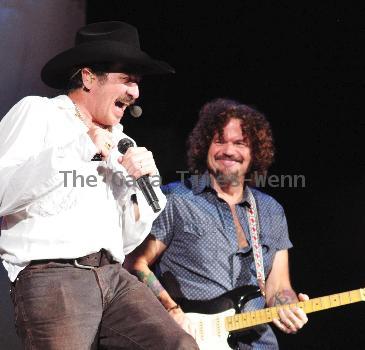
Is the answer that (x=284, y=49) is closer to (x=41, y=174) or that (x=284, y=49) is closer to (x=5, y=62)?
(x=5, y=62)

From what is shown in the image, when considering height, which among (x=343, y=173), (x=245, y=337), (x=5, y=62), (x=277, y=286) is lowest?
(x=245, y=337)

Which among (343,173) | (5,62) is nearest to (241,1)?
(343,173)

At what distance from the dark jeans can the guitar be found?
960mm

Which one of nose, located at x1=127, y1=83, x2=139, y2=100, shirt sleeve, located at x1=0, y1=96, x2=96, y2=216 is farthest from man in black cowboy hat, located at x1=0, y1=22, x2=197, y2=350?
nose, located at x1=127, y1=83, x2=139, y2=100

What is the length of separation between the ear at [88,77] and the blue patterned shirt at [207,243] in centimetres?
118

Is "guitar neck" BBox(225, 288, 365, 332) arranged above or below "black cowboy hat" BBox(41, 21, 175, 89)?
below

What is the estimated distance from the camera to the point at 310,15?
3715mm

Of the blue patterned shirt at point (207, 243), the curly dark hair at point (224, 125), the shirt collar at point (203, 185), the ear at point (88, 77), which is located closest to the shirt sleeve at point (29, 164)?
the ear at point (88, 77)

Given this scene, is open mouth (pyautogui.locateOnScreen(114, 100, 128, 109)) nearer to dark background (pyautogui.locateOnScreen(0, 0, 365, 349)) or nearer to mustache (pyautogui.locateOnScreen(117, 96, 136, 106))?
mustache (pyautogui.locateOnScreen(117, 96, 136, 106))

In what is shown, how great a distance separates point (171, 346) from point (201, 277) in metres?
1.37

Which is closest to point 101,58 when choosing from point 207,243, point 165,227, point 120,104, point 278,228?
point 120,104

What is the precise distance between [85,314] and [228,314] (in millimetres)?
1292

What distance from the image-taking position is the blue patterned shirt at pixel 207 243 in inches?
137

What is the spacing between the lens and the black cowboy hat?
8.54 feet
